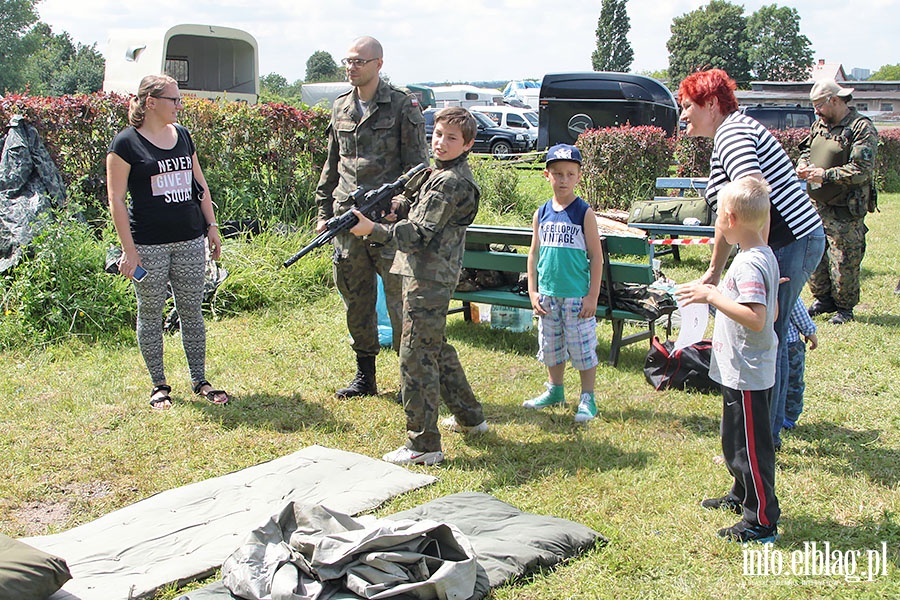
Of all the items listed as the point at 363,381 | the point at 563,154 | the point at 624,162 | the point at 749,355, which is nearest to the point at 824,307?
the point at 563,154

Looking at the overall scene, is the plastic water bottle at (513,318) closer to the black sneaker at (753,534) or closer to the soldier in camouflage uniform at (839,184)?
the soldier in camouflage uniform at (839,184)

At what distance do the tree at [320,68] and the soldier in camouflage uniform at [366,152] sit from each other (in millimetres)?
81497

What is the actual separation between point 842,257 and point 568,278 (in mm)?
3726

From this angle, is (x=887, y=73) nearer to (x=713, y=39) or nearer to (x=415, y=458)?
(x=713, y=39)

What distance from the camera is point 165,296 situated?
5062mm

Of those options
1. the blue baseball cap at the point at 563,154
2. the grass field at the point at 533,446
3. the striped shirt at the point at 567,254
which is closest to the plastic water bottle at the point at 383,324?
the grass field at the point at 533,446

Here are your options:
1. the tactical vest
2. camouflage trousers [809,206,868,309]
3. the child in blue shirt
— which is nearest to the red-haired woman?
the child in blue shirt

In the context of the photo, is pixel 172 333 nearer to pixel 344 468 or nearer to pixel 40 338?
pixel 40 338

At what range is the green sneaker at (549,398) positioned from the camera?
202 inches

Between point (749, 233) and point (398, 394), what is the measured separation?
105 inches

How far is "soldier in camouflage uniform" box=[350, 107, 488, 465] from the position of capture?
395 centimetres

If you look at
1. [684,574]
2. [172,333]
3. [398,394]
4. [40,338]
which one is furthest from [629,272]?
[40,338]

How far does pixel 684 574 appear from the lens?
3166 millimetres

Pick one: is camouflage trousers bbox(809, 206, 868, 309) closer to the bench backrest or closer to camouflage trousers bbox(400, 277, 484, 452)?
the bench backrest
